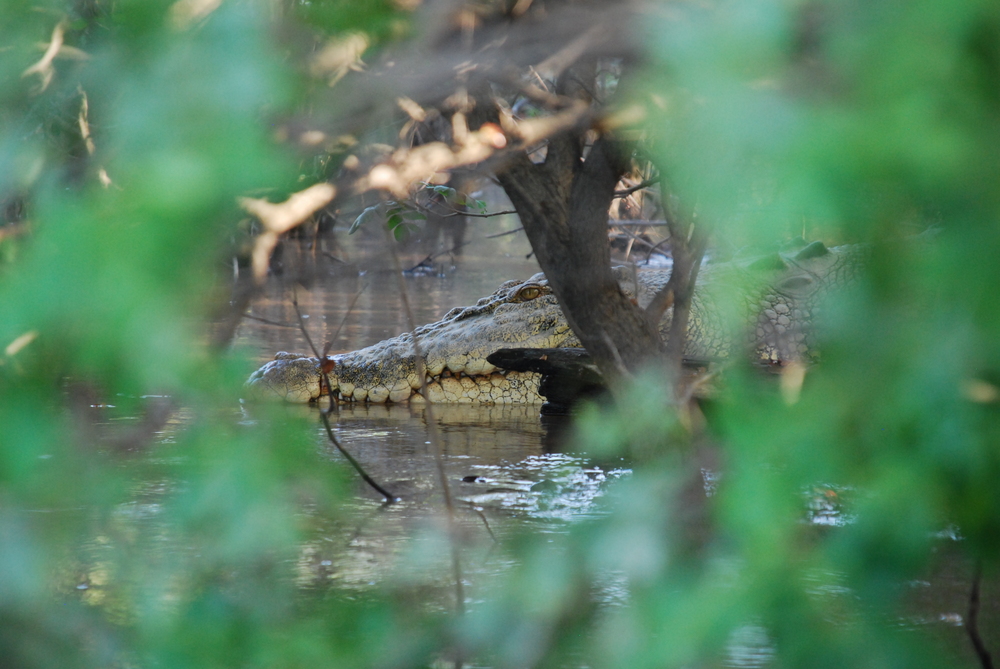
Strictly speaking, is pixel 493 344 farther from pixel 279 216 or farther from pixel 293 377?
pixel 279 216

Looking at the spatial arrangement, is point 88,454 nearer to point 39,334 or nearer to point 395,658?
point 39,334

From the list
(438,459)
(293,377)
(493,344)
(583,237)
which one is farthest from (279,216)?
(293,377)

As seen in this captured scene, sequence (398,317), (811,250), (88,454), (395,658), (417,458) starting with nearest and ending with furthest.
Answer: (88,454) → (395,658) → (417,458) → (811,250) → (398,317)

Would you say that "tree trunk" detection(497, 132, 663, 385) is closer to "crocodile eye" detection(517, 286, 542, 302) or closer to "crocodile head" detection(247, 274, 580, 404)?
"crocodile head" detection(247, 274, 580, 404)

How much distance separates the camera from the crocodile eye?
5949mm

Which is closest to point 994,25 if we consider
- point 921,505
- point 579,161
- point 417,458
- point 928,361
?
point 928,361

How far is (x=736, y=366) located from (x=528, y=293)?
5.22 metres

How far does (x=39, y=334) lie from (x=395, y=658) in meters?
0.49

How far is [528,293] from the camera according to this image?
5.97 meters

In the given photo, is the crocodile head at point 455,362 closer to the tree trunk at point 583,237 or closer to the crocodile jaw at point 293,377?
the crocodile jaw at point 293,377

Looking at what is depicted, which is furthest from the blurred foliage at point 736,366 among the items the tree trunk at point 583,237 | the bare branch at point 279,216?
the tree trunk at point 583,237

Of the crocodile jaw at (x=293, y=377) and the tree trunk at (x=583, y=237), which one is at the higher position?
the tree trunk at (x=583, y=237)

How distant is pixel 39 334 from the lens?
0.69 meters

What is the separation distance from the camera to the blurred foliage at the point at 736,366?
56 cm
